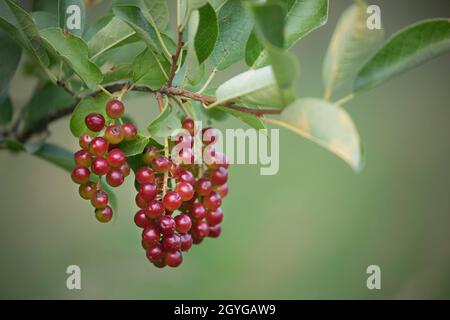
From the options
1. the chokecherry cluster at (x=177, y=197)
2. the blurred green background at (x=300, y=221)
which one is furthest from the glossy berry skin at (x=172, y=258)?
the blurred green background at (x=300, y=221)

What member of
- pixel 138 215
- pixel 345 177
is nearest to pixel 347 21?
pixel 138 215

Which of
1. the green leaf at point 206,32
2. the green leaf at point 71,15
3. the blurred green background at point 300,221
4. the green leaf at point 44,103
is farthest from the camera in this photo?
the blurred green background at point 300,221

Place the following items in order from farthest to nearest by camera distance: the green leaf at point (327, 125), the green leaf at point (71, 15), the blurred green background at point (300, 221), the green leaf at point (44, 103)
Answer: the blurred green background at point (300, 221) < the green leaf at point (44, 103) < the green leaf at point (71, 15) < the green leaf at point (327, 125)

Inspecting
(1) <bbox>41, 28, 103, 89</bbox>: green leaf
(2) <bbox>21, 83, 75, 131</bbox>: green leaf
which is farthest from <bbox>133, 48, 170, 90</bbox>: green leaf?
(2) <bbox>21, 83, 75, 131</bbox>: green leaf

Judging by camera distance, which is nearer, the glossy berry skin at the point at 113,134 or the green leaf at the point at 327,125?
the green leaf at the point at 327,125

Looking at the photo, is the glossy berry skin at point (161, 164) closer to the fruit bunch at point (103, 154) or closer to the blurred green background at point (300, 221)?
the fruit bunch at point (103, 154)

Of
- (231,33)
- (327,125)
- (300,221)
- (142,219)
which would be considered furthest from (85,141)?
(300,221)

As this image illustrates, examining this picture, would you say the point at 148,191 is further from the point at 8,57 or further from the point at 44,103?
the point at 44,103

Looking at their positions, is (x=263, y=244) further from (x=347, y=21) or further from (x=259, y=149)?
(x=347, y=21)
